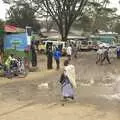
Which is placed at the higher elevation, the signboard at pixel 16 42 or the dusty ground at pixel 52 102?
the signboard at pixel 16 42

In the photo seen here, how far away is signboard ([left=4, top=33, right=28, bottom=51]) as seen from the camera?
28.5 m

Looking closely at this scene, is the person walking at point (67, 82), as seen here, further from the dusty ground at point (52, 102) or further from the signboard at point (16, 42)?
the signboard at point (16, 42)

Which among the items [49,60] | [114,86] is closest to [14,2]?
[49,60]

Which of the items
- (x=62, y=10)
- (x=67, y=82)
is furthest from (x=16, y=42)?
(x=62, y=10)

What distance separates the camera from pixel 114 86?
69.3ft

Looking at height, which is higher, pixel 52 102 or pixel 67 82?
pixel 67 82

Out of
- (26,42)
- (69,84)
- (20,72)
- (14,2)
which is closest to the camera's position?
(69,84)

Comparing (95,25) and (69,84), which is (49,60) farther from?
(95,25)

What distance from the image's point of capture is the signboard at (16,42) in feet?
93.5

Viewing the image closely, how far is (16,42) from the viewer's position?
28641 mm

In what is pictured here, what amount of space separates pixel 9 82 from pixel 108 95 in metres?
5.84

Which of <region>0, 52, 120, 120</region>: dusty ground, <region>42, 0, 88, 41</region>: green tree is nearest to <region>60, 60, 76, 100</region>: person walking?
<region>0, 52, 120, 120</region>: dusty ground

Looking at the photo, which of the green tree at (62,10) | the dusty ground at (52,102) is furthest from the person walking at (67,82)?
the green tree at (62,10)

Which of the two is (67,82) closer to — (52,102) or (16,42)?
(52,102)
